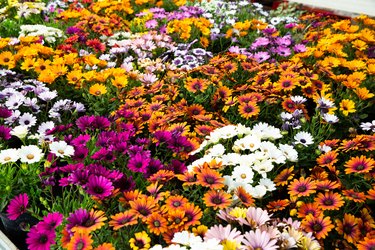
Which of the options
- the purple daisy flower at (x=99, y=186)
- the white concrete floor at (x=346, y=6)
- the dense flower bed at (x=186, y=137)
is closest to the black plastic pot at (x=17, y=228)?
the dense flower bed at (x=186, y=137)

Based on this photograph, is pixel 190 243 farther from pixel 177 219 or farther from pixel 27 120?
pixel 27 120

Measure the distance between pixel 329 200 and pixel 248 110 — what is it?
2.63 ft

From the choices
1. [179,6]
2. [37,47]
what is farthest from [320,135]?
[179,6]

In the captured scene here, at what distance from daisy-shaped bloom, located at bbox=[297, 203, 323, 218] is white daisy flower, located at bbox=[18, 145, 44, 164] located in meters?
1.19

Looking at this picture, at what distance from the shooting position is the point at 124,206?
5.58 ft

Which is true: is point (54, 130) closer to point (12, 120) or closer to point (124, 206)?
point (12, 120)

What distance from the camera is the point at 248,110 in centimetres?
242

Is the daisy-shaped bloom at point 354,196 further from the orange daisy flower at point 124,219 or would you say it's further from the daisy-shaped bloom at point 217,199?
the orange daisy flower at point 124,219

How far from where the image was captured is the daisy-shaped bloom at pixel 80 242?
1431 mm

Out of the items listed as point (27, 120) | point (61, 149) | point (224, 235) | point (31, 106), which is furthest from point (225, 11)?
point (224, 235)

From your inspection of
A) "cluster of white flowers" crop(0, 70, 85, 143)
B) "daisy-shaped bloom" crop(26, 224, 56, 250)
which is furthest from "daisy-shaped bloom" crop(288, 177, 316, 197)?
"cluster of white flowers" crop(0, 70, 85, 143)

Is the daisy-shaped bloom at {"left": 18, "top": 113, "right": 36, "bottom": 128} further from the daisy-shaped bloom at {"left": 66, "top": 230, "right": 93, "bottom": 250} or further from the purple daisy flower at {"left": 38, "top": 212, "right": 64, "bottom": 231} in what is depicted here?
the daisy-shaped bloom at {"left": 66, "top": 230, "right": 93, "bottom": 250}

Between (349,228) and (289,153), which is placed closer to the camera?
(349,228)

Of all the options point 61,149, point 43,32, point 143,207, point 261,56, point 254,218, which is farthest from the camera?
point 43,32
